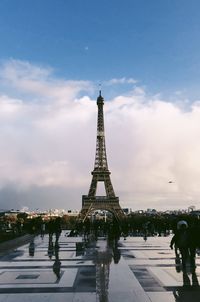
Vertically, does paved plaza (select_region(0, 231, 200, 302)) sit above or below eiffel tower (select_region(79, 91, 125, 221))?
below

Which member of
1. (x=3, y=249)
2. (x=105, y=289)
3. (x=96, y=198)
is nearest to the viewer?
(x=105, y=289)

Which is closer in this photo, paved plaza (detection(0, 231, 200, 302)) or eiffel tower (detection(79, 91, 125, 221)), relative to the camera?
paved plaza (detection(0, 231, 200, 302))

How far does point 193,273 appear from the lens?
13.5 meters

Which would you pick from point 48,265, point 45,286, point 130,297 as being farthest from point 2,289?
point 48,265

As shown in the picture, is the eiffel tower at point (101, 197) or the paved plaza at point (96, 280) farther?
the eiffel tower at point (101, 197)

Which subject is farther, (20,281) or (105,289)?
(20,281)

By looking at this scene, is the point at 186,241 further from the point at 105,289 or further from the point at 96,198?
the point at 96,198

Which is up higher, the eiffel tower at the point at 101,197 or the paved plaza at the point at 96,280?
the eiffel tower at the point at 101,197

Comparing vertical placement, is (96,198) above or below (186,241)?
above

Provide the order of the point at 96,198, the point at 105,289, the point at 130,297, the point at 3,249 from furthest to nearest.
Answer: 1. the point at 96,198
2. the point at 3,249
3. the point at 105,289
4. the point at 130,297

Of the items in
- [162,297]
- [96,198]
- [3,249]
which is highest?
[96,198]

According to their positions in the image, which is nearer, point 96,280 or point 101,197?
point 96,280

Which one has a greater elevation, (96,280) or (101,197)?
(101,197)

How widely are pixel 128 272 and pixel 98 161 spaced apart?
94095 millimetres
